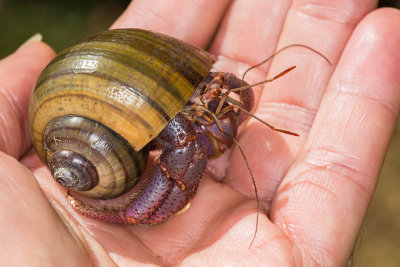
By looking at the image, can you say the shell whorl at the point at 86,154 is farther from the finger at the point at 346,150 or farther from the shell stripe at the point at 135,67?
the finger at the point at 346,150

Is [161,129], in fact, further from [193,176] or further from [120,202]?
[120,202]

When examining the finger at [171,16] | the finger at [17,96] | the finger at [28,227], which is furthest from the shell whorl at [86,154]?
the finger at [171,16]

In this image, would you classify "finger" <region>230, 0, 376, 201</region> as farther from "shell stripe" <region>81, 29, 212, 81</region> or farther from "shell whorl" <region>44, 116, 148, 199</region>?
"shell whorl" <region>44, 116, 148, 199</region>

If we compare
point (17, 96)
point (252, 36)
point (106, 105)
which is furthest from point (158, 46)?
point (252, 36)

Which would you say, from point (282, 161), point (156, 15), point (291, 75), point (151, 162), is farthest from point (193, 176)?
point (156, 15)

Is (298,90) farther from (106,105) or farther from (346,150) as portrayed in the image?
(106,105)

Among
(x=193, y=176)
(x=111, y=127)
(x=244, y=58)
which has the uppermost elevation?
(x=244, y=58)

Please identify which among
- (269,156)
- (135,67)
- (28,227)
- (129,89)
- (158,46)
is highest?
(158,46)

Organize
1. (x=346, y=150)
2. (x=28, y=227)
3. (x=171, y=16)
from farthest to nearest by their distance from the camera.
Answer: (x=171, y=16) < (x=346, y=150) < (x=28, y=227)
